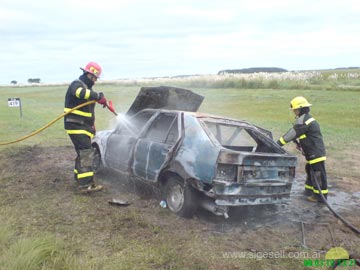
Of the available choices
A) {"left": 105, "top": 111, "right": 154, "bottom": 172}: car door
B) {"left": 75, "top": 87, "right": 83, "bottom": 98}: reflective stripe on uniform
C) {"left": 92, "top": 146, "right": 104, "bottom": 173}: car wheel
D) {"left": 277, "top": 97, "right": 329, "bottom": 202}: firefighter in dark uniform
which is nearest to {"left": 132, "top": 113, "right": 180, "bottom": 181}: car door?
{"left": 105, "top": 111, "right": 154, "bottom": 172}: car door

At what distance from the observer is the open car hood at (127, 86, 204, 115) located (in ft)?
24.5

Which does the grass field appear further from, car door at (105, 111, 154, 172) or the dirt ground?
car door at (105, 111, 154, 172)

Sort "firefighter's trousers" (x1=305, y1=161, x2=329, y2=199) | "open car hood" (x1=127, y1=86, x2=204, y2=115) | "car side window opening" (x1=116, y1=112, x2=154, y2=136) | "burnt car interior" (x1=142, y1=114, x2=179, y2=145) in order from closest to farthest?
"burnt car interior" (x1=142, y1=114, x2=179, y2=145) → "firefighter's trousers" (x1=305, y1=161, x2=329, y2=199) → "car side window opening" (x1=116, y1=112, x2=154, y2=136) → "open car hood" (x1=127, y1=86, x2=204, y2=115)

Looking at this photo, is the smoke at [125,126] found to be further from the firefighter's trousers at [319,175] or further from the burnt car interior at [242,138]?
the firefighter's trousers at [319,175]

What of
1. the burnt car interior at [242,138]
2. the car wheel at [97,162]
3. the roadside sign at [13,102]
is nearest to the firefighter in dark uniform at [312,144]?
the burnt car interior at [242,138]

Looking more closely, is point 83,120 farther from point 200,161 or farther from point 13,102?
point 13,102

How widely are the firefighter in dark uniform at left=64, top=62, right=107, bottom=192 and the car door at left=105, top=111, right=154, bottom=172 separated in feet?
1.29

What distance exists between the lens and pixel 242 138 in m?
6.57

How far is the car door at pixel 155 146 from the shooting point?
590 cm

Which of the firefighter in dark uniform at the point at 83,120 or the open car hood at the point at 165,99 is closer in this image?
the firefighter in dark uniform at the point at 83,120

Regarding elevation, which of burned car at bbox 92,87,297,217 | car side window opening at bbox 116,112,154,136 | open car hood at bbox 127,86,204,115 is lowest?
burned car at bbox 92,87,297,217

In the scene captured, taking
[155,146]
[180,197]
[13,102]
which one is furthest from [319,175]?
[13,102]

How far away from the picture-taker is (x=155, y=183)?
5.95m

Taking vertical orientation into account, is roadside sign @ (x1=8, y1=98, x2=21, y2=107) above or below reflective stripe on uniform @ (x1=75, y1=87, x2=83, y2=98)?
below
